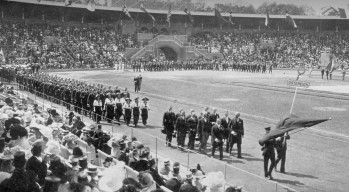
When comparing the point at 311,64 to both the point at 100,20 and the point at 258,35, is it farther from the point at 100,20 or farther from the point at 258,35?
the point at 100,20

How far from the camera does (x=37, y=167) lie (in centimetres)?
779

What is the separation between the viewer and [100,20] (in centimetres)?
7888

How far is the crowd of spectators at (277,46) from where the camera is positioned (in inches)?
3105

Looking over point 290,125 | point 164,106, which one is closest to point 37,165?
point 290,125

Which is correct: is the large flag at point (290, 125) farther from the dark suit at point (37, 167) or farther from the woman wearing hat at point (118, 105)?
the woman wearing hat at point (118, 105)

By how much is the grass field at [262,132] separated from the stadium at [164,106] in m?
0.07

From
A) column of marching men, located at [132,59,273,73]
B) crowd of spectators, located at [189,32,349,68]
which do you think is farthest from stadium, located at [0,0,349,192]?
crowd of spectators, located at [189,32,349,68]

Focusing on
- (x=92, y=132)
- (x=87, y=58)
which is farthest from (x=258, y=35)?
(x=92, y=132)

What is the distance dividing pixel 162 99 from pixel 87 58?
37830mm

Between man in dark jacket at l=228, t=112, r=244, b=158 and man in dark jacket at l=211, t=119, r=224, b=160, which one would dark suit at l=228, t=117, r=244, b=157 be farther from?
man in dark jacket at l=211, t=119, r=224, b=160

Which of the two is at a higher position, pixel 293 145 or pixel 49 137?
pixel 49 137

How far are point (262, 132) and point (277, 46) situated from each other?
67017mm

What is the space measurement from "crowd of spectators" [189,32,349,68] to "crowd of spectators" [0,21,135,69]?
1689 cm

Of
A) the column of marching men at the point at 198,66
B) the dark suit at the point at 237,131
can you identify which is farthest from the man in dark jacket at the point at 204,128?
the column of marching men at the point at 198,66
